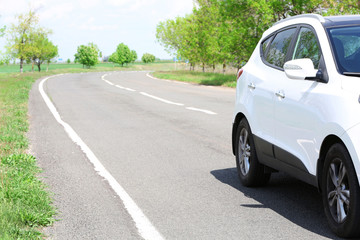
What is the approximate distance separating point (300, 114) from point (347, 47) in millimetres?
705

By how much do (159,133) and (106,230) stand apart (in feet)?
21.1

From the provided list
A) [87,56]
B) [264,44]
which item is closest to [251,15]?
[264,44]

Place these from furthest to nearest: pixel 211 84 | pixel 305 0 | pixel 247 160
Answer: pixel 211 84 < pixel 305 0 < pixel 247 160

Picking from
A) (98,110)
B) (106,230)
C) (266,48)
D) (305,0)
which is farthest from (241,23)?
(106,230)

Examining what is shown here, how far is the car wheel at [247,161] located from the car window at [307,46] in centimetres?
119

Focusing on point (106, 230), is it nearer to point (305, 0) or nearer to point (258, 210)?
point (258, 210)

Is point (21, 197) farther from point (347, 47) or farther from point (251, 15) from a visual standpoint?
point (251, 15)

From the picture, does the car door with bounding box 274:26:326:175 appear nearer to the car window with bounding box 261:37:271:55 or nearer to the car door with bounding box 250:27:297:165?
the car door with bounding box 250:27:297:165

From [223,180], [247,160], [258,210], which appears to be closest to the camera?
[258,210]

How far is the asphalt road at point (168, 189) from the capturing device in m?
4.83

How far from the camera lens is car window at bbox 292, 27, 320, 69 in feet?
16.7

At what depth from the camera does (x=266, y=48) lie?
6.46 meters

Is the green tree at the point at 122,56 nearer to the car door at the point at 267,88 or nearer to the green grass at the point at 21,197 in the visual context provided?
the green grass at the point at 21,197

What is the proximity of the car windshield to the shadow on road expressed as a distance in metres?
1.34
